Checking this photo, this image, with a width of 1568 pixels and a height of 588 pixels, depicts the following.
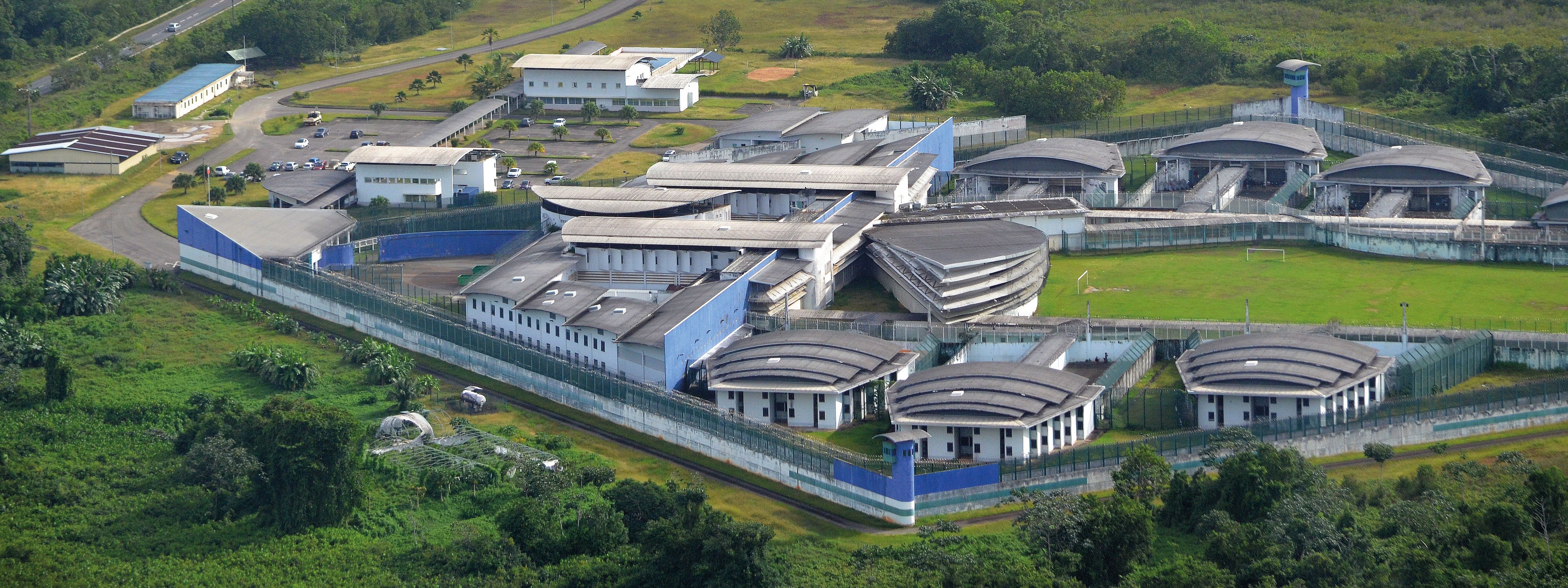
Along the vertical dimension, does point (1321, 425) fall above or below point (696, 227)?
below

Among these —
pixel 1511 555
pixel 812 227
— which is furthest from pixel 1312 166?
pixel 1511 555

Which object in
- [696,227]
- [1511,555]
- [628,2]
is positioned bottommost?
[1511,555]

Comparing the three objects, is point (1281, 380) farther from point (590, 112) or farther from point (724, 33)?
point (724, 33)

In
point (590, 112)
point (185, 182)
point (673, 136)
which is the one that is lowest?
point (185, 182)

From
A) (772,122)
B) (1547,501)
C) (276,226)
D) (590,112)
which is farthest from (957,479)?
(590,112)

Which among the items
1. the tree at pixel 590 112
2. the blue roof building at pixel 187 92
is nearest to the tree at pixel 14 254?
the blue roof building at pixel 187 92

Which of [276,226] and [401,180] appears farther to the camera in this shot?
[401,180]

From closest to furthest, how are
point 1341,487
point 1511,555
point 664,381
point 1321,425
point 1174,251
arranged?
point 1511,555
point 1341,487
point 1321,425
point 664,381
point 1174,251

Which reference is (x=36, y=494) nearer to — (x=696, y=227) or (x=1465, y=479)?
(x=696, y=227)
